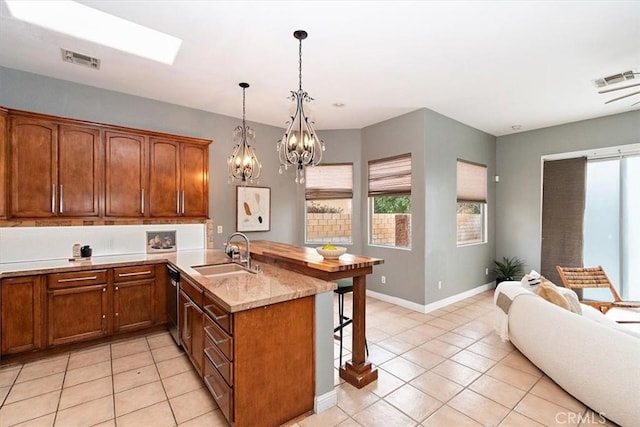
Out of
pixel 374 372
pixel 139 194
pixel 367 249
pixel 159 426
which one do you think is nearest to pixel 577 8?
pixel 374 372

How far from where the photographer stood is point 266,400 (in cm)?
193

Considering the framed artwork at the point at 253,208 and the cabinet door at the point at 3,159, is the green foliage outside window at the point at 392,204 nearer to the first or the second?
the framed artwork at the point at 253,208

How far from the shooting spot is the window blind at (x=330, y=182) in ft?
17.5

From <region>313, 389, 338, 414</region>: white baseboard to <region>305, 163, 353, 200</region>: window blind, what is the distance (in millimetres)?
3542

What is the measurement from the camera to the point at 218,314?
1992 mm

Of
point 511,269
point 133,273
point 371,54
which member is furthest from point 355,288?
point 511,269

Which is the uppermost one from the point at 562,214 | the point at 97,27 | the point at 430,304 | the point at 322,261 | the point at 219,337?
the point at 97,27

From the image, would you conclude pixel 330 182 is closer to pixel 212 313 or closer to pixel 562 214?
pixel 212 313

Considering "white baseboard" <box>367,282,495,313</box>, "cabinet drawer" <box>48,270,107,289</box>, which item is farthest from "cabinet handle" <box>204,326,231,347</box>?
"white baseboard" <box>367,282,495,313</box>

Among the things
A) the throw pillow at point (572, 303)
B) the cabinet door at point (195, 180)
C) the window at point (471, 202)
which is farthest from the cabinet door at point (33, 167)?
the window at point (471, 202)

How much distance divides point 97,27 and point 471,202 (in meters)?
5.57

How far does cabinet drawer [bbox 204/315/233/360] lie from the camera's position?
183 cm

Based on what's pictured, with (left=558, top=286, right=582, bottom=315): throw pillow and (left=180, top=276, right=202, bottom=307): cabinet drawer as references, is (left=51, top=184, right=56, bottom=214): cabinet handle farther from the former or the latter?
(left=558, top=286, right=582, bottom=315): throw pillow

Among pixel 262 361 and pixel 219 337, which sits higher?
pixel 219 337
